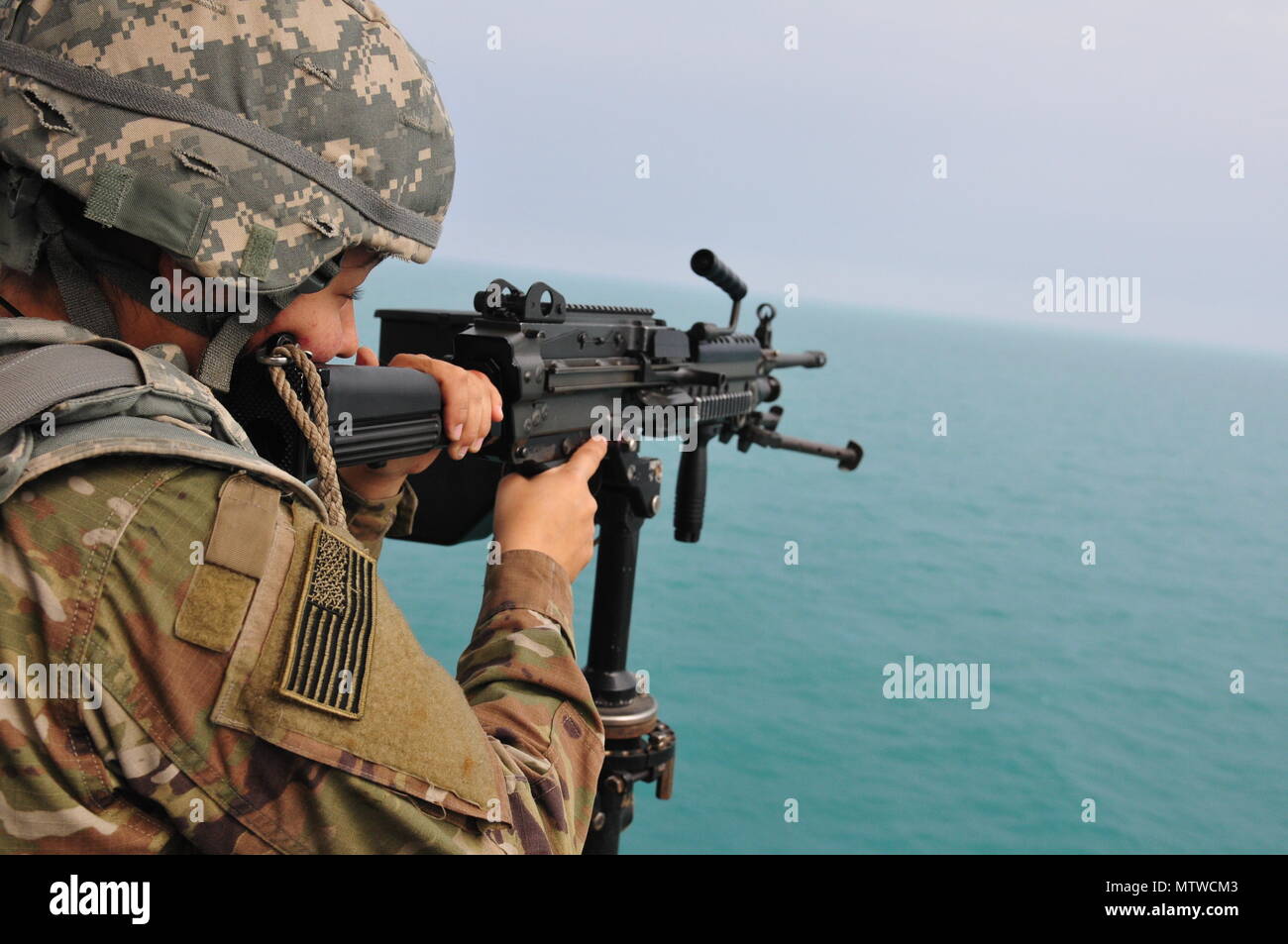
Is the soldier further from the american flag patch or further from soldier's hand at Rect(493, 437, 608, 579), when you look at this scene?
soldier's hand at Rect(493, 437, 608, 579)

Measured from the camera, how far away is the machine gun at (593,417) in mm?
1219

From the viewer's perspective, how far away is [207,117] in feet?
2.75

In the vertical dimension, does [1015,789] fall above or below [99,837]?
below

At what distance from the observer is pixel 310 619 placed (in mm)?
687

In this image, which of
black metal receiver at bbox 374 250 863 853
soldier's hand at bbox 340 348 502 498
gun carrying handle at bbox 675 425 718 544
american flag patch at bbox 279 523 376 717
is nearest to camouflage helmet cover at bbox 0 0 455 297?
american flag patch at bbox 279 523 376 717

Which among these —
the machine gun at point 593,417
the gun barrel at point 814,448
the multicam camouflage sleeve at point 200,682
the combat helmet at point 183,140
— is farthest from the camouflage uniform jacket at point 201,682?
the gun barrel at point 814,448

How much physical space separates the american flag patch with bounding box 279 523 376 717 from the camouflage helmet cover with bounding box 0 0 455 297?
28 centimetres

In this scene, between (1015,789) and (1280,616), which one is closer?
(1015,789)

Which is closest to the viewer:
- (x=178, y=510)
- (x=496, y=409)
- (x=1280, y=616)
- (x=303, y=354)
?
(x=178, y=510)

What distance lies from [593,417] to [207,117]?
0.91 meters

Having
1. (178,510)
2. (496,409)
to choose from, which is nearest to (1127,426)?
(496,409)

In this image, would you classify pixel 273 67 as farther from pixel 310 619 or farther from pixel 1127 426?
pixel 1127 426

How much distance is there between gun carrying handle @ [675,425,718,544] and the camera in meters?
2.29

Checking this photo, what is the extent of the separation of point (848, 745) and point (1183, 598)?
261cm
